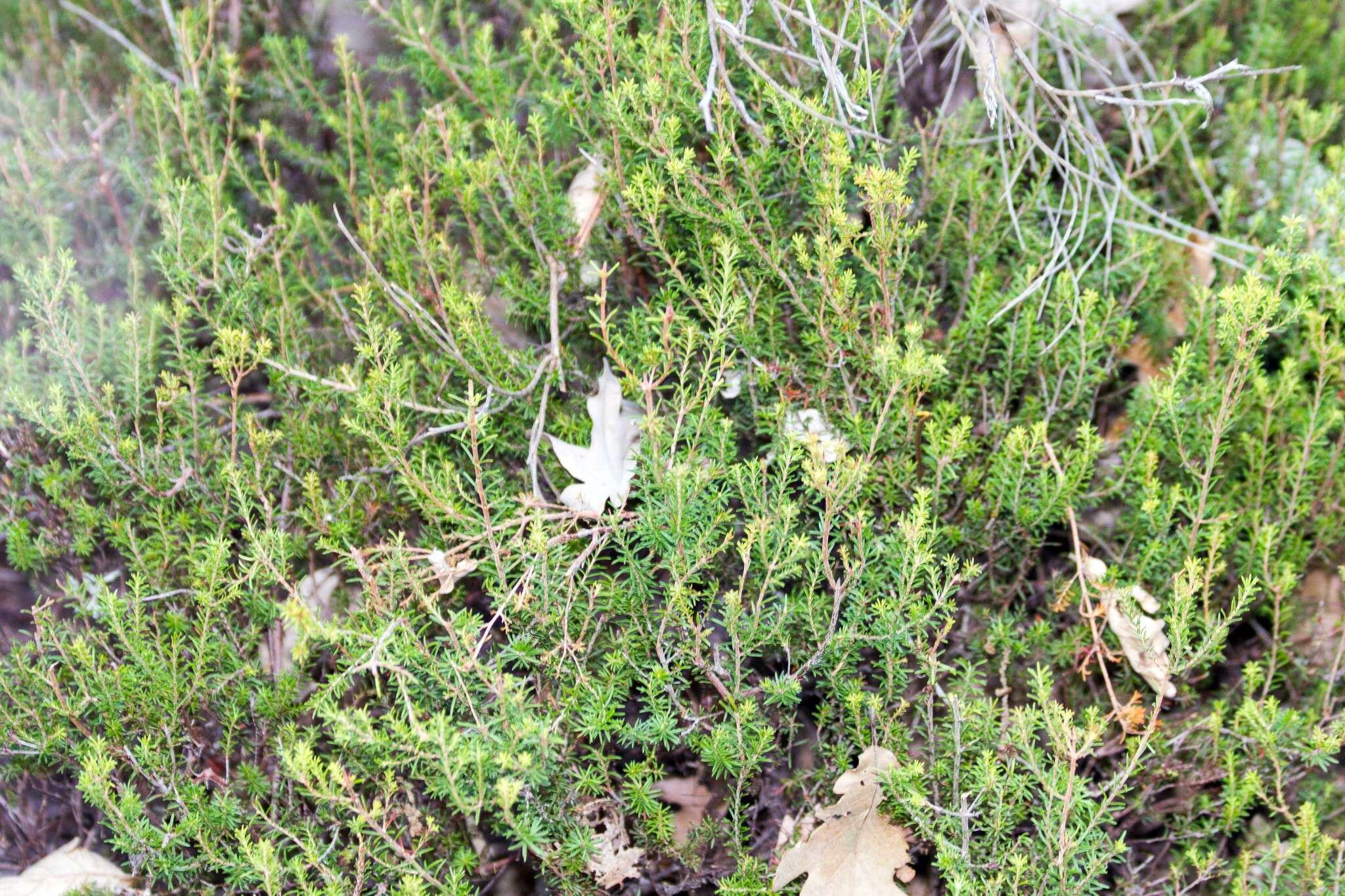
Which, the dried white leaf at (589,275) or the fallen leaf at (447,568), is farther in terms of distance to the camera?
the dried white leaf at (589,275)

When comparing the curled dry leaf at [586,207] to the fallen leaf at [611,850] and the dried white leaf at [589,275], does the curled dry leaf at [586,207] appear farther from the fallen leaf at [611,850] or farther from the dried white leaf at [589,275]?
the fallen leaf at [611,850]

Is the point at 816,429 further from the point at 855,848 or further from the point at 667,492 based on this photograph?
the point at 855,848

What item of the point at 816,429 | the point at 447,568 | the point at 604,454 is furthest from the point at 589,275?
the point at 447,568

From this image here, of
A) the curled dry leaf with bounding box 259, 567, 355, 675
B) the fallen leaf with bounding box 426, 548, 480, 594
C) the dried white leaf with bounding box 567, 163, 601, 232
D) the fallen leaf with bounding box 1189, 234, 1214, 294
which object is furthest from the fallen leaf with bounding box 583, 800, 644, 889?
the fallen leaf with bounding box 1189, 234, 1214, 294

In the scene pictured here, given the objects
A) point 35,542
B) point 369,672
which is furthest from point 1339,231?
point 35,542

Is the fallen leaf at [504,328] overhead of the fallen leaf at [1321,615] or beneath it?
overhead

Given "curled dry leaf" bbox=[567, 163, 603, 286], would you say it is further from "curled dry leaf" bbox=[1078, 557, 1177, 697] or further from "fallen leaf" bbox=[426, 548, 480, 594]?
"curled dry leaf" bbox=[1078, 557, 1177, 697]

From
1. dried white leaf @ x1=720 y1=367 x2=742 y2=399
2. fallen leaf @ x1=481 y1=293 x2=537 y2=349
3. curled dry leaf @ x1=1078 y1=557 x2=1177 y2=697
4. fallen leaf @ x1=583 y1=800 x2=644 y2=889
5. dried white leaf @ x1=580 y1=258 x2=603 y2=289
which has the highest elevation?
dried white leaf @ x1=580 y1=258 x2=603 y2=289

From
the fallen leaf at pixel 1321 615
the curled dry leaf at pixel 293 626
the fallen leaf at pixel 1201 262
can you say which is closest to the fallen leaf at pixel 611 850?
the curled dry leaf at pixel 293 626
